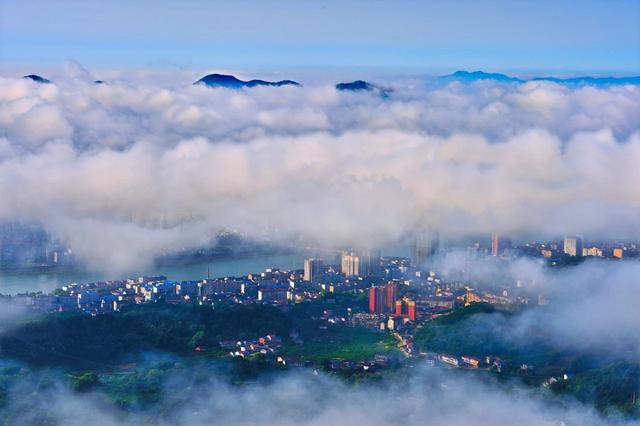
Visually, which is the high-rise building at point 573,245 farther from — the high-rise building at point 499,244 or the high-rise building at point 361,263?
the high-rise building at point 361,263

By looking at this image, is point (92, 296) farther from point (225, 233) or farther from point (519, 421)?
point (519, 421)

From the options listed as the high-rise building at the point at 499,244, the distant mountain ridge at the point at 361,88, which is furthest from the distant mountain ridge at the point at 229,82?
the high-rise building at the point at 499,244

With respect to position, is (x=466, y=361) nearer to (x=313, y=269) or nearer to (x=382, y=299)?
(x=382, y=299)

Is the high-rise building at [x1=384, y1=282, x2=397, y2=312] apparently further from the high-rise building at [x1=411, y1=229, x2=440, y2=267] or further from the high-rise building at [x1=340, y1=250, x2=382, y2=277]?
the high-rise building at [x1=411, y1=229, x2=440, y2=267]

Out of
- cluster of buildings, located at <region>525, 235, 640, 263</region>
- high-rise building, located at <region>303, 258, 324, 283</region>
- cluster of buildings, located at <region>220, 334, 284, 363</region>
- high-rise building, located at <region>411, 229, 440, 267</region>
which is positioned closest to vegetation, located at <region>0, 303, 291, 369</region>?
cluster of buildings, located at <region>220, 334, 284, 363</region>

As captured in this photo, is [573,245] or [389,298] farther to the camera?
[573,245]

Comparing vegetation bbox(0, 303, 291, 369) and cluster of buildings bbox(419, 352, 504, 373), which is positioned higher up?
vegetation bbox(0, 303, 291, 369)

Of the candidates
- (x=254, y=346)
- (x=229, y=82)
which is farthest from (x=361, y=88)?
(x=254, y=346)

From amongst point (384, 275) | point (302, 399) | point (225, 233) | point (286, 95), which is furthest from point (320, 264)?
point (286, 95)
